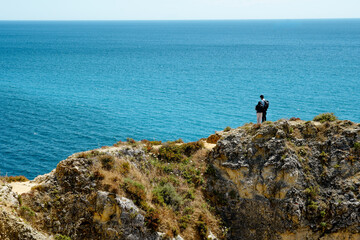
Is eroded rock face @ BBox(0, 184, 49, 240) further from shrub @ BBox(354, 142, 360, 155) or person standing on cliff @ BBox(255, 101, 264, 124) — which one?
shrub @ BBox(354, 142, 360, 155)

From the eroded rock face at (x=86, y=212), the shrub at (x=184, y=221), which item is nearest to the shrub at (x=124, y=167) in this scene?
the eroded rock face at (x=86, y=212)

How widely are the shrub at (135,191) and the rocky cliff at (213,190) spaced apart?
67mm

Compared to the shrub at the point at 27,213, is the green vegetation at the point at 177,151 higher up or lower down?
higher up

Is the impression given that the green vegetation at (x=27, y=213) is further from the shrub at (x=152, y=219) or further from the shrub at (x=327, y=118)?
the shrub at (x=327, y=118)

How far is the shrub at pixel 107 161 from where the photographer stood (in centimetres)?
2466

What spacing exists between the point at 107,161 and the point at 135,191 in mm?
3195

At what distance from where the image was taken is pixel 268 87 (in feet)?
284

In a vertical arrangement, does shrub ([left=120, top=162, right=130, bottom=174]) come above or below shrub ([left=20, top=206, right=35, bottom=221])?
above

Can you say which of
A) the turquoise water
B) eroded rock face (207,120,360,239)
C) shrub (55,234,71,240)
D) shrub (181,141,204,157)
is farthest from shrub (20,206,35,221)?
the turquoise water

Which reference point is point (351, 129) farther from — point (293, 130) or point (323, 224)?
point (323, 224)

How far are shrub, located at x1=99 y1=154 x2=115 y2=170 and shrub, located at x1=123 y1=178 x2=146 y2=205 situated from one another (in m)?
1.65

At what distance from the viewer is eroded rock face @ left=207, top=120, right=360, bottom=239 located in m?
24.4

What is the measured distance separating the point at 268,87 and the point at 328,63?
44.9m

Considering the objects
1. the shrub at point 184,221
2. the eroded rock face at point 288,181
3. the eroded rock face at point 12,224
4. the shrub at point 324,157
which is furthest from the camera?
the shrub at point 324,157
